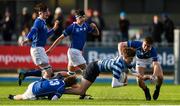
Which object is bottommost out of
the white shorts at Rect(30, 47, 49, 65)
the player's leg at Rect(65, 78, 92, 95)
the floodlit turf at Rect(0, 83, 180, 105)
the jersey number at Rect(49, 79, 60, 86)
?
the floodlit turf at Rect(0, 83, 180, 105)

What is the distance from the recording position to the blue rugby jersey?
910 inches

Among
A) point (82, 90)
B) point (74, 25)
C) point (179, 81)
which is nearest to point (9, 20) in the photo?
point (179, 81)

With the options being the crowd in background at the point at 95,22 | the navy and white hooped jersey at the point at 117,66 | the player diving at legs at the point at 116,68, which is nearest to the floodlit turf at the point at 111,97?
the player diving at legs at the point at 116,68

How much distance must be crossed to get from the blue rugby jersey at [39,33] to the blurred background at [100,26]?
10.5 metres

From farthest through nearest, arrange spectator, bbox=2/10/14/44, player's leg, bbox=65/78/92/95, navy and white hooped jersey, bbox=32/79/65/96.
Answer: spectator, bbox=2/10/14/44 → player's leg, bbox=65/78/92/95 → navy and white hooped jersey, bbox=32/79/65/96

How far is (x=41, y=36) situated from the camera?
2339 centimetres

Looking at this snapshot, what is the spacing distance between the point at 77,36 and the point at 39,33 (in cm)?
121

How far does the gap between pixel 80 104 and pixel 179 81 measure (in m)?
12.1

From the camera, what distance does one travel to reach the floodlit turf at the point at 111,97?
19594 mm

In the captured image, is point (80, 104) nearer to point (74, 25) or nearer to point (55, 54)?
point (74, 25)

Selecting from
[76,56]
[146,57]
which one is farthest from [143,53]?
[76,56]

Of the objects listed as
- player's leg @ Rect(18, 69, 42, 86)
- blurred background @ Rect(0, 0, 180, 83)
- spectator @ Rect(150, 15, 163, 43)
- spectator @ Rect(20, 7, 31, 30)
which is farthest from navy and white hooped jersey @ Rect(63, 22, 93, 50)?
spectator @ Rect(20, 7, 31, 30)

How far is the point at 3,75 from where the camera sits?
113 ft

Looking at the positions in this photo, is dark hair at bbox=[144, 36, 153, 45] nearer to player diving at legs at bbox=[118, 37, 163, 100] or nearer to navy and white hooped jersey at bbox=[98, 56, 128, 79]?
player diving at legs at bbox=[118, 37, 163, 100]
